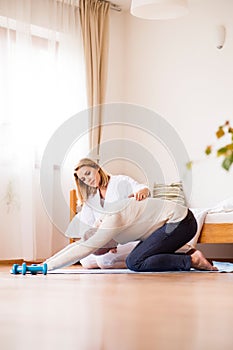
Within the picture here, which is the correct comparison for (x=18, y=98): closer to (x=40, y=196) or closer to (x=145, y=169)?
(x=40, y=196)

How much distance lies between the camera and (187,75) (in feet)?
20.8

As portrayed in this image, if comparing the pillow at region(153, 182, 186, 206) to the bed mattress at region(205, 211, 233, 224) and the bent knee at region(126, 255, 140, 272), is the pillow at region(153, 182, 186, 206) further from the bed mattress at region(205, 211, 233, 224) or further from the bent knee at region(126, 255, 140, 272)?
the bent knee at region(126, 255, 140, 272)

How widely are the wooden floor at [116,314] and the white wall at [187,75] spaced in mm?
2734

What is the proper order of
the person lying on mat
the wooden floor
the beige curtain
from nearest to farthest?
the wooden floor, the person lying on mat, the beige curtain

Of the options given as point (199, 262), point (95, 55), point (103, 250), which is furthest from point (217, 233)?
point (95, 55)

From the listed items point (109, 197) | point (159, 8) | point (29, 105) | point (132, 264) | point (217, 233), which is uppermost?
point (159, 8)

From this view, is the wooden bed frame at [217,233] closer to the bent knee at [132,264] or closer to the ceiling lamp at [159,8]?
the bent knee at [132,264]

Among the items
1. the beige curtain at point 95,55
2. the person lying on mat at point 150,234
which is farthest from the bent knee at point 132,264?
the beige curtain at point 95,55

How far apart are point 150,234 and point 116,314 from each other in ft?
7.17

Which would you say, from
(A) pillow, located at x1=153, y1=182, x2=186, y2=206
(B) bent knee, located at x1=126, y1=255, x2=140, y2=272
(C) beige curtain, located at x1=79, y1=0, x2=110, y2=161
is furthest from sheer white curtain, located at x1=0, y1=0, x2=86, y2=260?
(B) bent knee, located at x1=126, y1=255, x2=140, y2=272

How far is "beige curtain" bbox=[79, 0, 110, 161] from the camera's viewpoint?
20.8 feet

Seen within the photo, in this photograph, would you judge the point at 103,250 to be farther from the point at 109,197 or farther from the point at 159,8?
the point at 159,8

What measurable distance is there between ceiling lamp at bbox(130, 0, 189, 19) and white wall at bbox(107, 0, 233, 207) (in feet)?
4.74

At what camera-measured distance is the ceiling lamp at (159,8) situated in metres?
4.45
